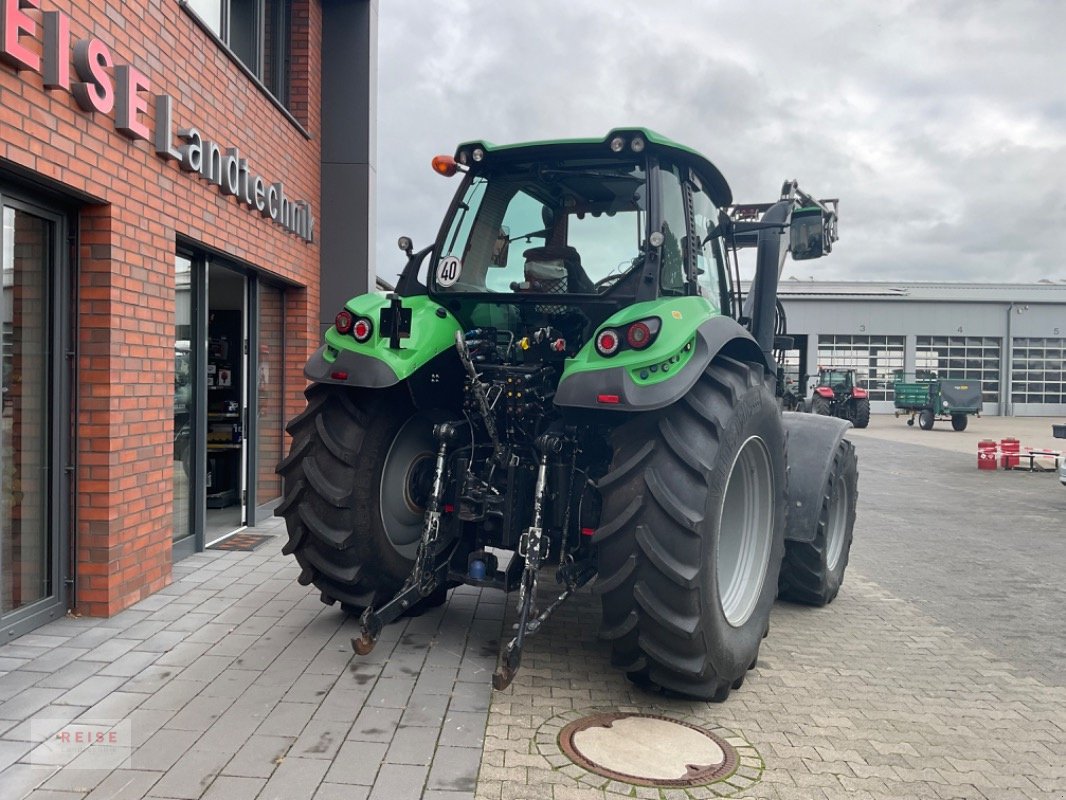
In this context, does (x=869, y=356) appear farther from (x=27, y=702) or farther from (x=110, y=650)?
(x=27, y=702)

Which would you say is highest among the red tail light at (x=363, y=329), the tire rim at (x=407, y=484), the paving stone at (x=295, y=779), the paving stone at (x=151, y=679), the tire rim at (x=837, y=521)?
the red tail light at (x=363, y=329)

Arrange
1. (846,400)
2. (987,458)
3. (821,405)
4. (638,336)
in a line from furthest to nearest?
1. (846,400)
2. (821,405)
3. (987,458)
4. (638,336)

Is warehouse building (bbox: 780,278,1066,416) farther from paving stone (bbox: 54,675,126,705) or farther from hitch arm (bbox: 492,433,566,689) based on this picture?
paving stone (bbox: 54,675,126,705)

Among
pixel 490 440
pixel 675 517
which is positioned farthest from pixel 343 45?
pixel 675 517

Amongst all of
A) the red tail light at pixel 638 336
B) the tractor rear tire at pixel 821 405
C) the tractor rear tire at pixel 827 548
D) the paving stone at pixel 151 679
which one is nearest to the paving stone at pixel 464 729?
the paving stone at pixel 151 679

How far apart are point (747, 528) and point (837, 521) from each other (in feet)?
6.03

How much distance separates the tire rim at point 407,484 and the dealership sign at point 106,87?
2.43 m

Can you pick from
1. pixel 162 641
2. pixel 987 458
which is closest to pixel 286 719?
pixel 162 641

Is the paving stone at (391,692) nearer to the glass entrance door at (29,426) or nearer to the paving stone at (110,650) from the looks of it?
the paving stone at (110,650)

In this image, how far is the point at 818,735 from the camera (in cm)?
363

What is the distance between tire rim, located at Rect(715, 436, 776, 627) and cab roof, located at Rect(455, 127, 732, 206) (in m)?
1.53

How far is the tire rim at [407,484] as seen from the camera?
4605mm

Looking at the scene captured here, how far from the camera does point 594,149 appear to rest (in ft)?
14.4

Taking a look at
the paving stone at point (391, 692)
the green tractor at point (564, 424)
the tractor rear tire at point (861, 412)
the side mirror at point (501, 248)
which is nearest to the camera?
the green tractor at point (564, 424)
